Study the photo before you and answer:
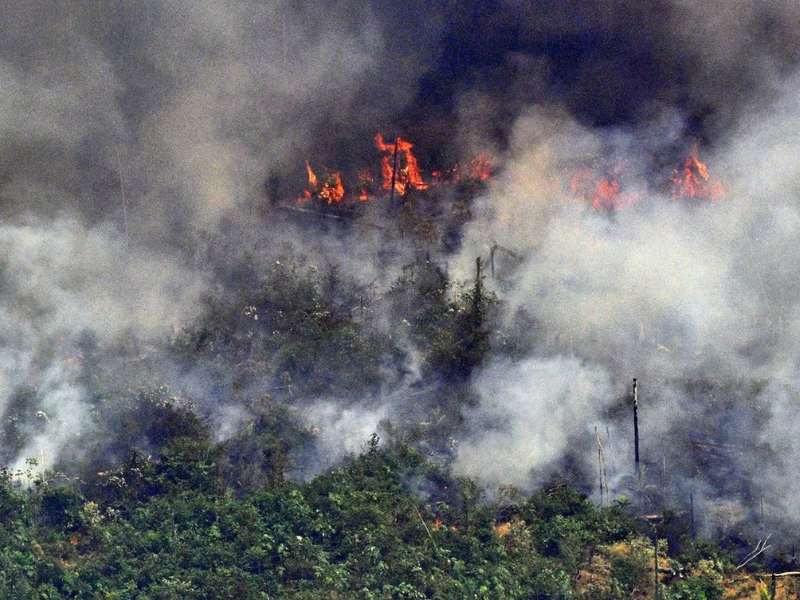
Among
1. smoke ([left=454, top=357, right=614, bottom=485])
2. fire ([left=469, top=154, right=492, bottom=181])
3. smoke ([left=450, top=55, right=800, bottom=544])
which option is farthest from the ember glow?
smoke ([left=454, top=357, right=614, bottom=485])

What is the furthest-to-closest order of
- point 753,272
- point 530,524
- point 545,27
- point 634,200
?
1. point 545,27
2. point 634,200
3. point 753,272
4. point 530,524

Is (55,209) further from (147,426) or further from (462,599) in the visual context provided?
(462,599)

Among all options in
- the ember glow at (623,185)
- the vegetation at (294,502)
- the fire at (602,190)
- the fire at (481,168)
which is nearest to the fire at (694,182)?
the ember glow at (623,185)

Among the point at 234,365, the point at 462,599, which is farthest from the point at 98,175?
the point at 462,599

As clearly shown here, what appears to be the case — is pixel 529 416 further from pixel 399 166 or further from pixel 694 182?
pixel 399 166

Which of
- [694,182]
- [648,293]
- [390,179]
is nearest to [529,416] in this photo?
[648,293]

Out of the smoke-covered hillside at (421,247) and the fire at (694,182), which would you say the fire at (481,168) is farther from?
the fire at (694,182)
